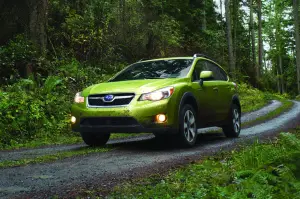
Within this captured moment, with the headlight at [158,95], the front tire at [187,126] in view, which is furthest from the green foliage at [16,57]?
the headlight at [158,95]

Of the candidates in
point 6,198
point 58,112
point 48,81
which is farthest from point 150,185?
point 48,81

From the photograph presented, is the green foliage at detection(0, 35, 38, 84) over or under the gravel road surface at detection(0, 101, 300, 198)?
over

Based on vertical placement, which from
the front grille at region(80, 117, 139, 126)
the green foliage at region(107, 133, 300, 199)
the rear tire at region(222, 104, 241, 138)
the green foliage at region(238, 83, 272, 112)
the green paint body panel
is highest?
the green paint body panel

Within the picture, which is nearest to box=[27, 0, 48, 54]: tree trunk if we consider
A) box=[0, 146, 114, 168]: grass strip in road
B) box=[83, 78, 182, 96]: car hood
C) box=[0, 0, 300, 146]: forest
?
box=[0, 0, 300, 146]: forest

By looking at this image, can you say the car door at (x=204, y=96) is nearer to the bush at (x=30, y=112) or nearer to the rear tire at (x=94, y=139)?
the rear tire at (x=94, y=139)

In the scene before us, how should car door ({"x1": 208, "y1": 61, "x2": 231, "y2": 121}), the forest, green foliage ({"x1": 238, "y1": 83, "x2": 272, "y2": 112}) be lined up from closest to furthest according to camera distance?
car door ({"x1": 208, "y1": 61, "x2": 231, "y2": 121}) → the forest → green foliage ({"x1": 238, "y1": 83, "x2": 272, "y2": 112})

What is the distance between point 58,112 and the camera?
12.5 m

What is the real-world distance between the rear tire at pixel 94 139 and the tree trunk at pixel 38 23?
896cm

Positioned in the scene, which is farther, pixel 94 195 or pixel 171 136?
pixel 171 136

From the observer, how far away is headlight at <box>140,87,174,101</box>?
733cm

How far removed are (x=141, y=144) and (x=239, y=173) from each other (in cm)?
434

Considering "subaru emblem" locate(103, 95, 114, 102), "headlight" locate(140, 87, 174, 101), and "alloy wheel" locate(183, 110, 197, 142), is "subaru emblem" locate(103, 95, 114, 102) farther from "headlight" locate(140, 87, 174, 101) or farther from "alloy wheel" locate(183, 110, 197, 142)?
"alloy wheel" locate(183, 110, 197, 142)

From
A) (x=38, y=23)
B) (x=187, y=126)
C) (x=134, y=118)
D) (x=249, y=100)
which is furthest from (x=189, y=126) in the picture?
(x=249, y=100)

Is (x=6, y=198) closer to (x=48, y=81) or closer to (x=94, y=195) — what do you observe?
(x=94, y=195)
